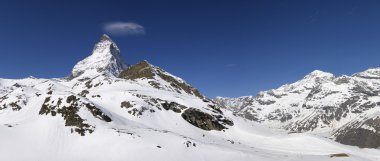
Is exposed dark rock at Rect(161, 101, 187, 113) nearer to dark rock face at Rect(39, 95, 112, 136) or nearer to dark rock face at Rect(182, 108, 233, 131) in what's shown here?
dark rock face at Rect(182, 108, 233, 131)

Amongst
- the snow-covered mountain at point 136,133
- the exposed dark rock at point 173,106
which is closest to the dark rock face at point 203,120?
the snow-covered mountain at point 136,133

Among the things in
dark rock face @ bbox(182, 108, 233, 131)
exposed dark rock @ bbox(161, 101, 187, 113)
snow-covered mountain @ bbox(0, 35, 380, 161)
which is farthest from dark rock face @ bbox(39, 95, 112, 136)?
dark rock face @ bbox(182, 108, 233, 131)

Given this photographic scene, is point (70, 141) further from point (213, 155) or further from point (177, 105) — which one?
point (177, 105)

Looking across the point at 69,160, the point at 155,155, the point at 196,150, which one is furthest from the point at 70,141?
the point at 196,150

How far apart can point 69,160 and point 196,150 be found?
21.7 metres

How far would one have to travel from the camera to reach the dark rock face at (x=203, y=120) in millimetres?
121062

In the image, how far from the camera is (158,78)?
18400cm

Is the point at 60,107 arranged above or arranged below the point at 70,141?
above

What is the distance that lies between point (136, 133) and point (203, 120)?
43606 mm

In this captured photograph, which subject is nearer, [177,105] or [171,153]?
[171,153]

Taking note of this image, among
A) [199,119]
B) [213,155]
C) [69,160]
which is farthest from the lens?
[199,119]

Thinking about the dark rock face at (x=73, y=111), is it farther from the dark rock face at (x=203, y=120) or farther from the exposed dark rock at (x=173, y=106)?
the dark rock face at (x=203, y=120)

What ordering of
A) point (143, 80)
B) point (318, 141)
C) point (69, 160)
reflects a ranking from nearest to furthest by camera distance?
point (69, 160), point (318, 141), point (143, 80)

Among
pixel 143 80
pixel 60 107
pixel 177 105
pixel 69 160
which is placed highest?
pixel 143 80
